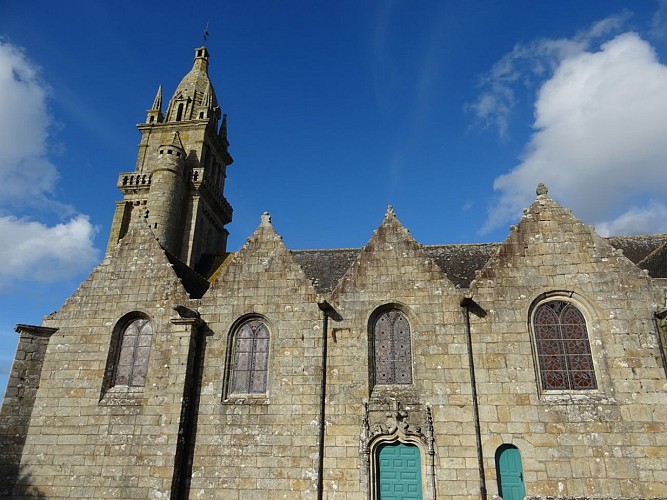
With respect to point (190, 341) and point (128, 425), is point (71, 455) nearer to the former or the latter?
point (128, 425)

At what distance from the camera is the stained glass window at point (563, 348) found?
12.8 metres

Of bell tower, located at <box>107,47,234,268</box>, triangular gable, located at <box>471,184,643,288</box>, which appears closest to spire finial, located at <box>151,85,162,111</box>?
bell tower, located at <box>107,47,234,268</box>

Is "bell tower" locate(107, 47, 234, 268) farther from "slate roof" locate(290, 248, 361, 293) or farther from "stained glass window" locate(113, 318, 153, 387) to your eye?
"stained glass window" locate(113, 318, 153, 387)

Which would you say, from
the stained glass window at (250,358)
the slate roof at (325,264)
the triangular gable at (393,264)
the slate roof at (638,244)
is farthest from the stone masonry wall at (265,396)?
the slate roof at (638,244)

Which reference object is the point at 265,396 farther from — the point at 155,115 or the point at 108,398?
the point at 155,115

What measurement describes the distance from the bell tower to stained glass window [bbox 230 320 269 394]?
1090cm

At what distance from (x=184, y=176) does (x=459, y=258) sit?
1655cm

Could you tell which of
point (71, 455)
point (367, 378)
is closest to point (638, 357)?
point (367, 378)

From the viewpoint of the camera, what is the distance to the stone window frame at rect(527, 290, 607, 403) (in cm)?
1246

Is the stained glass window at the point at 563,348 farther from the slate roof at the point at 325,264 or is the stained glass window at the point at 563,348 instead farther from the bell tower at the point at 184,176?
the bell tower at the point at 184,176

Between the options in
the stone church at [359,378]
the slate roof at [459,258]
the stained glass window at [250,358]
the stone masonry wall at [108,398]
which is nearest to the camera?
the stone church at [359,378]

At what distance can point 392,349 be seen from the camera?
45.2 feet

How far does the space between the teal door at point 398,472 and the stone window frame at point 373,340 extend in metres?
1.47

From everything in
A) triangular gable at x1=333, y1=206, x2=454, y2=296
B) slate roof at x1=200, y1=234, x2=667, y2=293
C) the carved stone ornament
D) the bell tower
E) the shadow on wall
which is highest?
the bell tower
